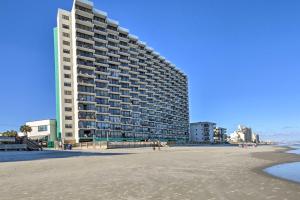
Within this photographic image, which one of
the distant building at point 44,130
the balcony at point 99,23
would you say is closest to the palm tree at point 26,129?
the distant building at point 44,130

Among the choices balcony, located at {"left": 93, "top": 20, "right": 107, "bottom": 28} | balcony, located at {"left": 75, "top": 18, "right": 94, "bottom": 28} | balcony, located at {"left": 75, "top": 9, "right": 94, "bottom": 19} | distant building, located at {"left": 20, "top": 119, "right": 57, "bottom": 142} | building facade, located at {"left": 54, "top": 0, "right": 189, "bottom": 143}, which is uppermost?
balcony, located at {"left": 75, "top": 9, "right": 94, "bottom": 19}

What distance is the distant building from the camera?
134 meters

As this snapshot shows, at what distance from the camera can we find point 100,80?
5546 inches

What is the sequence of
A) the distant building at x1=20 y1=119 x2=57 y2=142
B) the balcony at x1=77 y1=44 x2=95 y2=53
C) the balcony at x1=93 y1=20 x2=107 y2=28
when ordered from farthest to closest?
the balcony at x1=93 y1=20 x2=107 y2=28 < the distant building at x1=20 y1=119 x2=57 y2=142 < the balcony at x1=77 y1=44 x2=95 y2=53

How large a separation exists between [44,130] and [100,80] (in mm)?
30334

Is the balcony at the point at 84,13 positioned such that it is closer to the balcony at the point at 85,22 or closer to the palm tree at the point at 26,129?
the balcony at the point at 85,22

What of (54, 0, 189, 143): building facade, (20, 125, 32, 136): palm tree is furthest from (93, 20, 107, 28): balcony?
(20, 125, 32, 136): palm tree

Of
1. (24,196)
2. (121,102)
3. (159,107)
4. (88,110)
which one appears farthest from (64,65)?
(24,196)

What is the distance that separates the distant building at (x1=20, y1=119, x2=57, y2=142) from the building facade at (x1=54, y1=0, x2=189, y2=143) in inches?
289

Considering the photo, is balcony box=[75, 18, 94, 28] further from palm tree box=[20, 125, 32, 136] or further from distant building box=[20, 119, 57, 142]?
palm tree box=[20, 125, 32, 136]

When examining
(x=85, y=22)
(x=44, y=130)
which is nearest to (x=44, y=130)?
(x=44, y=130)

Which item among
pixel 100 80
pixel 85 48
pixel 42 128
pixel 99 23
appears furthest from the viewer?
pixel 99 23

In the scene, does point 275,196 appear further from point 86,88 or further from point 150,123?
point 150,123

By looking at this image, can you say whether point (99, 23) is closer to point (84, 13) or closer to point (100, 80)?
point (84, 13)
